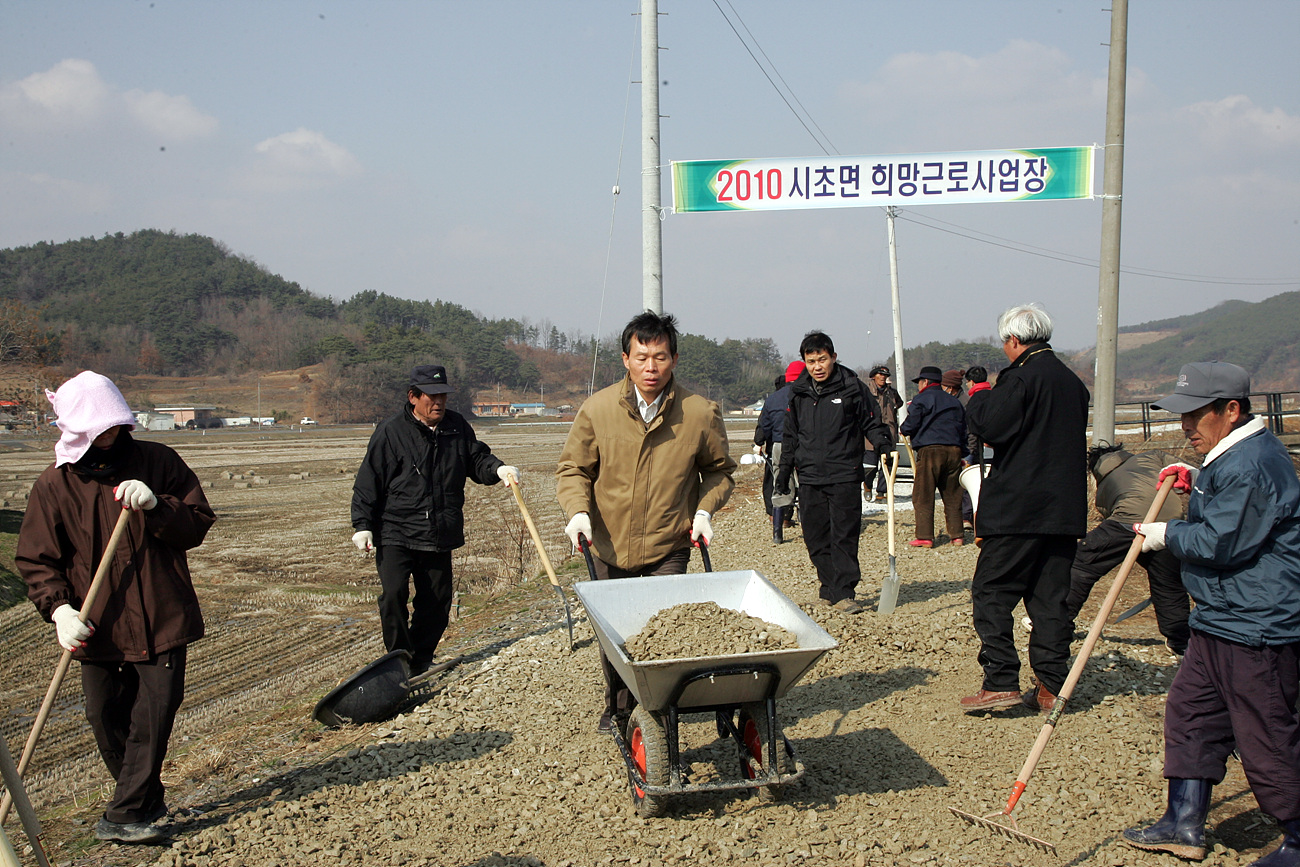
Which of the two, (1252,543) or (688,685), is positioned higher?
(1252,543)

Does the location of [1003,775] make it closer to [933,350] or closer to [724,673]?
[724,673]

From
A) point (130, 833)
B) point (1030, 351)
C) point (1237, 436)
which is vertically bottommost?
point (130, 833)

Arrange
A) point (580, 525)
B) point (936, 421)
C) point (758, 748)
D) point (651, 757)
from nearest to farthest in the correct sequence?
1. point (651, 757)
2. point (758, 748)
3. point (580, 525)
4. point (936, 421)

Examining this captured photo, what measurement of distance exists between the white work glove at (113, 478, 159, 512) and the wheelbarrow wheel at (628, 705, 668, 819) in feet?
6.91

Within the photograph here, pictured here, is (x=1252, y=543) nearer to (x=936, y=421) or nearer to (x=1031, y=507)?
(x=1031, y=507)

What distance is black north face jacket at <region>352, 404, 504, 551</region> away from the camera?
238 inches

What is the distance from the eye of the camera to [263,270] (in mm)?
158875

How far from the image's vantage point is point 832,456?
22.8 ft

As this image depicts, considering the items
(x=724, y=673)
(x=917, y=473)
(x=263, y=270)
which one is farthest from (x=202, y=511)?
(x=263, y=270)

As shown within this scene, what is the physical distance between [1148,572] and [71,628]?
5513 millimetres

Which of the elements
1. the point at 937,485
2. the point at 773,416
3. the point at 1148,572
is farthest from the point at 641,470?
the point at 937,485

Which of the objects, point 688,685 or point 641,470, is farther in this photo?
point 641,470

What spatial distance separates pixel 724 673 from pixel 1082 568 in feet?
10.7

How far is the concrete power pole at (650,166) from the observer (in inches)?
303
